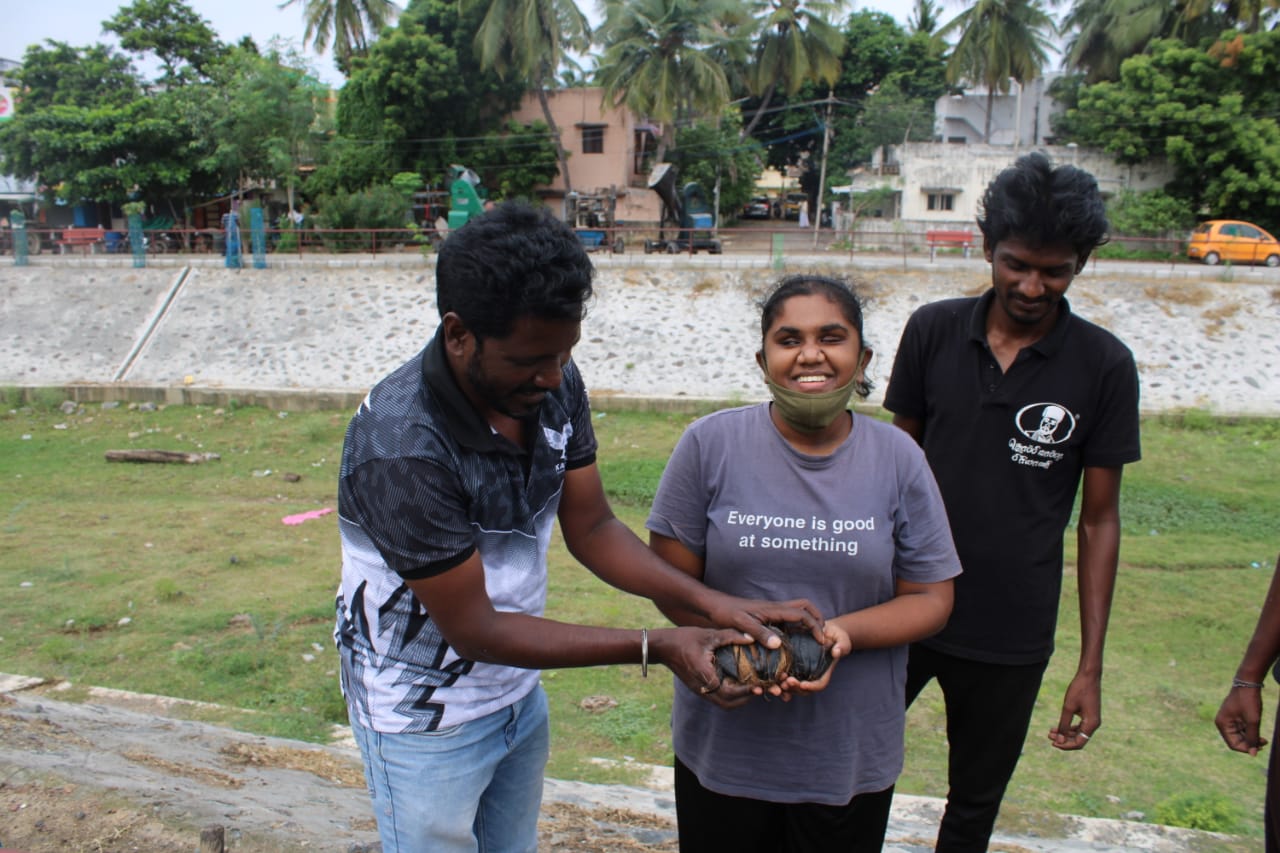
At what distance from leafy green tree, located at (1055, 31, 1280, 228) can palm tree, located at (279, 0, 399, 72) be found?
24042 mm

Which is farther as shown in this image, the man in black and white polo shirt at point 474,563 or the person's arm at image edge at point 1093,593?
the person's arm at image edge at point 1093,593

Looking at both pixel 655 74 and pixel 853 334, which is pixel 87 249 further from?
pixel 853 334

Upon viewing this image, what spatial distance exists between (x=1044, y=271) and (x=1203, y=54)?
28344mm

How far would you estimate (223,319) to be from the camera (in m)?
16.8

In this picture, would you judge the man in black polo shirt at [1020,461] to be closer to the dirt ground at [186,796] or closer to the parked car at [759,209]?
the dirt ground at [186,796]

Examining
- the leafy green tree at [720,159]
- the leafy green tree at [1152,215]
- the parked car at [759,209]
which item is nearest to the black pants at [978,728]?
the leafy green tree at [1152,215]

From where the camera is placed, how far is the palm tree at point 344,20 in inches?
1323

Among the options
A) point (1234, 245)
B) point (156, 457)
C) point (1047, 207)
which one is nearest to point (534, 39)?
point (1234, 245)

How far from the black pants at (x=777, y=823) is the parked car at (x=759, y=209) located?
4484cm

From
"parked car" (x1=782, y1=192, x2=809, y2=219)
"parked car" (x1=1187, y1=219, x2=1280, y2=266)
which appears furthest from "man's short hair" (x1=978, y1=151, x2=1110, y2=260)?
"parked car" (x1=782, y1=192, x2=809, y2=219)

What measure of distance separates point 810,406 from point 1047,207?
0.86 metres

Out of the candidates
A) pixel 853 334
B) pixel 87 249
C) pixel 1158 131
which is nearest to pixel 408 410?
pixel 853 334

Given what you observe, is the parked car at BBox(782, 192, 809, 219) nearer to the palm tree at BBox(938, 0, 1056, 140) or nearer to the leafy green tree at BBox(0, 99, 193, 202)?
the palm tree at BBox(938, 0, 1056, 140)

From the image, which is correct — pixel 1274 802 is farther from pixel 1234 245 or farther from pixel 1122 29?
pixel 1122 29
